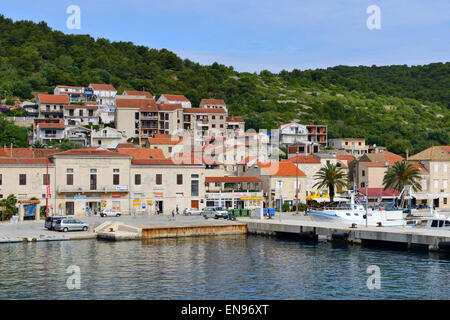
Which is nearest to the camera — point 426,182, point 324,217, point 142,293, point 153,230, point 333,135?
point 142,293

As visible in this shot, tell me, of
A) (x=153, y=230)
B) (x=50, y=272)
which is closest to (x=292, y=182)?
(x=153, y=230)

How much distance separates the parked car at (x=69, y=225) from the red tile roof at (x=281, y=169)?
34.7 meters

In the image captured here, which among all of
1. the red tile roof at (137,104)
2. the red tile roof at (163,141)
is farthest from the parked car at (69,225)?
the red tile roof at (137,104)

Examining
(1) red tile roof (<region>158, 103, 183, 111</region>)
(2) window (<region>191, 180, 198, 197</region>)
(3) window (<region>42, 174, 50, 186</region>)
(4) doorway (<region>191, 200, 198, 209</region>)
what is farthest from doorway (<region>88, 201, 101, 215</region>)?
(1) red tile roof (<region>158, 103, 183, 111</region>)

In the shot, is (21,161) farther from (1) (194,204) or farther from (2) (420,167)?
(2) (420,167)

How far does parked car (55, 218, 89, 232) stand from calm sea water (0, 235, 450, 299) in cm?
479

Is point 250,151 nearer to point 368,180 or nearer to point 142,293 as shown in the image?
point 368,180

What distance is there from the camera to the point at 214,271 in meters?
37.4

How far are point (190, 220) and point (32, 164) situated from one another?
20293 millimetres

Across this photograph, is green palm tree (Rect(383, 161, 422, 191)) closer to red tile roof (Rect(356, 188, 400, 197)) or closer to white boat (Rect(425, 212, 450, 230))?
red tile roof (Rect(356, 188, 400, 197))

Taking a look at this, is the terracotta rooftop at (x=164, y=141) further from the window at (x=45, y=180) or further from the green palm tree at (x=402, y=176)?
the green palm tree at (x=402, y=176)

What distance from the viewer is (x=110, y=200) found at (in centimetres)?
7088

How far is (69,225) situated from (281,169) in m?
38.9

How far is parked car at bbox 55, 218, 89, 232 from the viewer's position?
55750 mm
